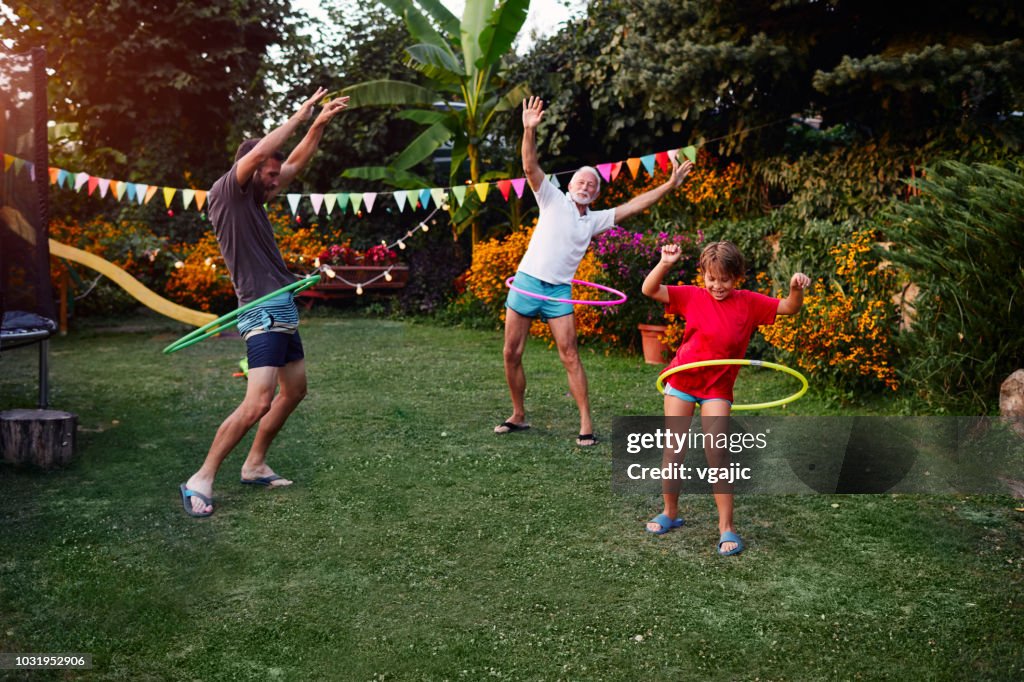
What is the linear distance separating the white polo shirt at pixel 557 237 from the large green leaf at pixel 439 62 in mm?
6867

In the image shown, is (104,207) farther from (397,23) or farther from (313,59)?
(397,23)

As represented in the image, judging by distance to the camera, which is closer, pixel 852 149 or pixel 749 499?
pixel 749 499

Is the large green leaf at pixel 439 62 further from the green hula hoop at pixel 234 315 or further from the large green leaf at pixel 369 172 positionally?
the green hula hoop at pixel 234 315

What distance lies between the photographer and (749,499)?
4.83 m

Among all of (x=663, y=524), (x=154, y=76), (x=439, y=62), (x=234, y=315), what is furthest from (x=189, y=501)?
(x=154, y=76)

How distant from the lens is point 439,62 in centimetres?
1223

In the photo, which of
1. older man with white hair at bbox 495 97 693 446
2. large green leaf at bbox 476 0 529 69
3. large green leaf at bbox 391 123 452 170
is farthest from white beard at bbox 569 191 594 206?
large green leaf at bbox 391 123 452 170

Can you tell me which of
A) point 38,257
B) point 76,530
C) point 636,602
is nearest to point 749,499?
point 636,602

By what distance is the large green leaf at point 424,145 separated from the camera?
12.8 metres

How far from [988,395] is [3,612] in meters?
5.71

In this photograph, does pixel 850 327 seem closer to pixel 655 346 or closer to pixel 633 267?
pixel 655 346

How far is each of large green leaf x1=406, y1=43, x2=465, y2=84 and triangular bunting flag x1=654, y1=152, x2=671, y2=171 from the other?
10.5ft

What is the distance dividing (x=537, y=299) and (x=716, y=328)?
88.3 inches

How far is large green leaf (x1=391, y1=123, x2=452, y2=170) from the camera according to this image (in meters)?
12.8
